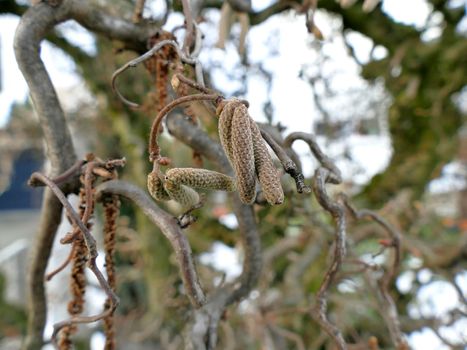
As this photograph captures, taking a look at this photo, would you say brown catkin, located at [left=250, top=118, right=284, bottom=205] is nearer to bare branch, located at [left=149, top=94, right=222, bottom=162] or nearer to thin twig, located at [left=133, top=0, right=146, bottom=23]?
bare branch, located at [left=149, top=94, right=222, bottom=162]

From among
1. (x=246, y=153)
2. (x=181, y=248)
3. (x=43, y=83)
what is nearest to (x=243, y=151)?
(x=246, y=153)

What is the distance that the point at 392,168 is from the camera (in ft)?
6.45

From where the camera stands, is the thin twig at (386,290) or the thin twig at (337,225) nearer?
the thin twig at (337,225)

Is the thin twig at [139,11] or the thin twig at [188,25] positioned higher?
the thin twig at [139,11]

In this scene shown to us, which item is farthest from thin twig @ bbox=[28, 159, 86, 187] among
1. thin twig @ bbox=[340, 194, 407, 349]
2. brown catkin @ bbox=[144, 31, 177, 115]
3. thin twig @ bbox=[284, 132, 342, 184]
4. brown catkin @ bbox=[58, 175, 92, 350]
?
thin twig @ bbox=[340, 194, 407, 349]

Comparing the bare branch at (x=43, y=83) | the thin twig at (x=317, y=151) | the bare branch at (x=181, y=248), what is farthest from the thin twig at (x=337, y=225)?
the bare branch at (x=43, y=83)

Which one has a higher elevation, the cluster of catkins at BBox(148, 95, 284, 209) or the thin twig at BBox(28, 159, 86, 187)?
the thin twig at BBox(28, 159, 86, 187)

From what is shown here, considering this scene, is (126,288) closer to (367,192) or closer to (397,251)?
(367,192)

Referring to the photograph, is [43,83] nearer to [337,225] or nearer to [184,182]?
[184,182]

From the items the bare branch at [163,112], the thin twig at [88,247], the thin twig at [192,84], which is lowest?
the thin twig at [88,247]

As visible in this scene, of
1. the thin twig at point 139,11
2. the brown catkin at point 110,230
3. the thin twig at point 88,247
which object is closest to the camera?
the thin twig at point 88,247

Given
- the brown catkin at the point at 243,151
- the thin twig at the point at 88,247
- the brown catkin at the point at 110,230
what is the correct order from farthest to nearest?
the brown catkin at the point at 110,230
the thin twig at the point at 88,247
the brown catkin at the point at 243,151

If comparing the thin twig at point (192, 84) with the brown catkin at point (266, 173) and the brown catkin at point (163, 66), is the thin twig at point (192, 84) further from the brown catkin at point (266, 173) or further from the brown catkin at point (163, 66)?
the brown catkin at point (163, 66)

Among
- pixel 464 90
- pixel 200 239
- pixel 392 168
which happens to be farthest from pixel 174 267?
pixel 464 90
